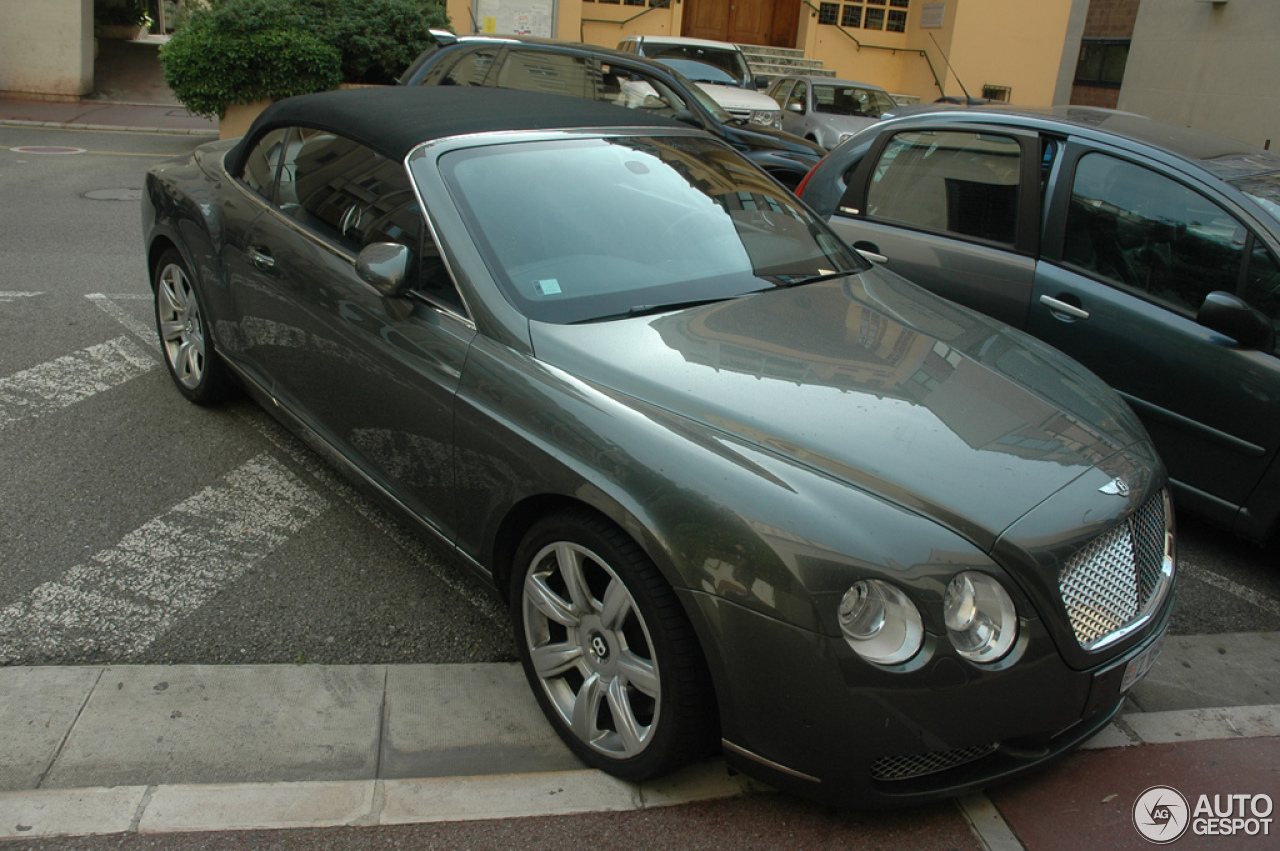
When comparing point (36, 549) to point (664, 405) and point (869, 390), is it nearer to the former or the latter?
point (664, 405)

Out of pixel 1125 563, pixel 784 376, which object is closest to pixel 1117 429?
pixel 1125 563

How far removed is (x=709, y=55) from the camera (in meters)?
16.7

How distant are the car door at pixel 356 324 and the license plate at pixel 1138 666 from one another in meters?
1.90

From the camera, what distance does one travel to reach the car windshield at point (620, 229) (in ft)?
10.3

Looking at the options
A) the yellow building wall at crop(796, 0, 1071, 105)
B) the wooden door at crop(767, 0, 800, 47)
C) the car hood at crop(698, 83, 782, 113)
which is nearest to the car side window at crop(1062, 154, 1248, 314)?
the car hood at crop(698, 83, 782, 113)

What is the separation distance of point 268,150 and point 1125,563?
3.61 meters

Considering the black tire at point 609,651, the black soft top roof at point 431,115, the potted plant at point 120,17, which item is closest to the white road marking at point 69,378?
the black soft top roof at point 431,115

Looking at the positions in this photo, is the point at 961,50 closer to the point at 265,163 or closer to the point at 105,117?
the point at 105,117

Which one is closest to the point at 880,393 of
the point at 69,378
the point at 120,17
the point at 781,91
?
the point at 69,378

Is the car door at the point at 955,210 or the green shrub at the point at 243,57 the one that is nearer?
the car door at the point at 955,210

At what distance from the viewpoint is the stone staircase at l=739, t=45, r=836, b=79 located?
2361 centimetres

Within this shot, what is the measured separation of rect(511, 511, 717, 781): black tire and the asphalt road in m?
0.50

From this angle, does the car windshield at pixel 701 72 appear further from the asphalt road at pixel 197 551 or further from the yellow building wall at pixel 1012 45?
the asphalt road at pixel 197 551

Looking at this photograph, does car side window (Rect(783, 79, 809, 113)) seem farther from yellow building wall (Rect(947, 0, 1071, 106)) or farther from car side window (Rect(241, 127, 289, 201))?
car side window (Rect(241, 127, 289, 201))
